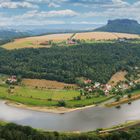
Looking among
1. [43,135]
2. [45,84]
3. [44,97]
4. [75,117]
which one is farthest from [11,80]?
[43,135]

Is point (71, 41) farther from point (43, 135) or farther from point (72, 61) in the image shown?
point (43, 135)

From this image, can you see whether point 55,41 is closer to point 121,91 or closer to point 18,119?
point 121,91

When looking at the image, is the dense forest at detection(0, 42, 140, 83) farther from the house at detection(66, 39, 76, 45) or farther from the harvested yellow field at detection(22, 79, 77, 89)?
the house at detection(66, 39, 76, 45)

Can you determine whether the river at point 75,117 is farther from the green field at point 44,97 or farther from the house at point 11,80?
the house at point 11,80

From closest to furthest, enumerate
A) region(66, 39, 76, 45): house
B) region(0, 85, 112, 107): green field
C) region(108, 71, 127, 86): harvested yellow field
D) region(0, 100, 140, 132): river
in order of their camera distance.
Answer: region(0, 100, 140, 132): river
region(0, 85, 112, 107): green field
region(108, 71, 127, 86): harvested yellow field
region(66, 39, 76, 45): house

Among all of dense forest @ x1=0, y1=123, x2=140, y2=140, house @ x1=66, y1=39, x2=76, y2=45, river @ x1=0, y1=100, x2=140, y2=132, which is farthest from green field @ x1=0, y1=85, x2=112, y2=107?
house @ x1=66, y1=39, x2=76, y2=45

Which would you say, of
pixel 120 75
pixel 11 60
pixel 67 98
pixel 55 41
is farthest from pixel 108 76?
pixel 55 41
